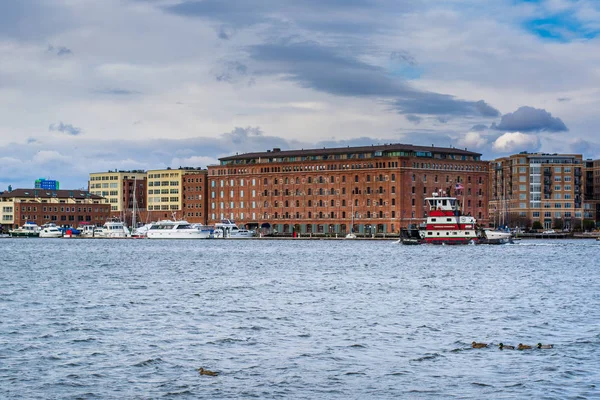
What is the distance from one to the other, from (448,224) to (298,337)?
103 meters

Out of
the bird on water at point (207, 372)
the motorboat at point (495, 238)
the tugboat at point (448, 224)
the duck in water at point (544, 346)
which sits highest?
the tugboat at point (448, 224)

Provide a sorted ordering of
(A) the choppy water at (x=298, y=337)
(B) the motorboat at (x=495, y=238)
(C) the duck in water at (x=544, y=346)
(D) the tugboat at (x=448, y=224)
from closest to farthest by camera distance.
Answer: (A) the choppy water at (x=298, y=337), (C) the duck in water at (x=544, y=346), (D) the tugboat at (x=448, y=224), (B) the motorboat at (x=495, y=238)

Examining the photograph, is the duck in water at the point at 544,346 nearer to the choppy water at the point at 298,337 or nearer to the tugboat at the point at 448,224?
the choppy water at the point at 298,337

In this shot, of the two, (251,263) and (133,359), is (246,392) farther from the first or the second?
(251,263)

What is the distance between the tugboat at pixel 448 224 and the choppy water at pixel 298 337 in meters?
62.0

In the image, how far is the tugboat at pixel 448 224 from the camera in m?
140

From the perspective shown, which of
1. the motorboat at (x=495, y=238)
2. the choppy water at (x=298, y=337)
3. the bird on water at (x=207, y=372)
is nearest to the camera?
the choppy water at (x=298, y=337)

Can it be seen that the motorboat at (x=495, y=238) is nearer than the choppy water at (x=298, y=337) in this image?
No

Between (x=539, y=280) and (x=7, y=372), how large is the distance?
53867 millimetres

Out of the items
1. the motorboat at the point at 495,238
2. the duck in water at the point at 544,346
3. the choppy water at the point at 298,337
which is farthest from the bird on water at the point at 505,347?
the motorboat at the point at 495,238

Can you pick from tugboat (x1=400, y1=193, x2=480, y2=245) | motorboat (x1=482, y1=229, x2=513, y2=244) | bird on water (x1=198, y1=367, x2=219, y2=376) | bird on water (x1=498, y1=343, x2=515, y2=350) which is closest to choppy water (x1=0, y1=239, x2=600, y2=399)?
bird on water (x1=198, y1=367, x2=219, y2=376)

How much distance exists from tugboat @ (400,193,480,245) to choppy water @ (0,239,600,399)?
6195cm

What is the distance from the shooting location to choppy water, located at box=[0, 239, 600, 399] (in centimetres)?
3078

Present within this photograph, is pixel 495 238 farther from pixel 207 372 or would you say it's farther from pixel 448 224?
pixel 207 372
